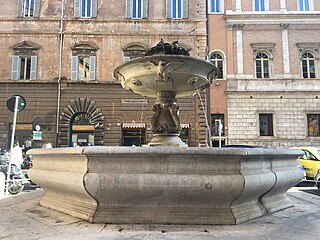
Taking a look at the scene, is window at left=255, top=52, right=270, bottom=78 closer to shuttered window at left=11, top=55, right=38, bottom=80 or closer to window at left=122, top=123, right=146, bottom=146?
window at left=122, top=123, right=146, bottom=146

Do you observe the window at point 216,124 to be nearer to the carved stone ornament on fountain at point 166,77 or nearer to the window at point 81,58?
the window at point 81,58

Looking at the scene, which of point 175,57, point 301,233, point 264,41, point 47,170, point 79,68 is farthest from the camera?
point 264,41

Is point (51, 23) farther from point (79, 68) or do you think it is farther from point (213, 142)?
point (213, 142)

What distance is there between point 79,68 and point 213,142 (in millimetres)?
11369

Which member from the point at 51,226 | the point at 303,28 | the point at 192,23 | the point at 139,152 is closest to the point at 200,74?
the point at 139,152

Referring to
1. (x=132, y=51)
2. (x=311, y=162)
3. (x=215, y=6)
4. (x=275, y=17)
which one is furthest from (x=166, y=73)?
(x=275, y=17)

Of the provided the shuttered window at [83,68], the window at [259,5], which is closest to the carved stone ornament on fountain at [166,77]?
the shuttered window at [83,68]

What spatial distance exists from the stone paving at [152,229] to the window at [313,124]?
2045 cm

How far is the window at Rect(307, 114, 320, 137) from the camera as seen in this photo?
71.7ft

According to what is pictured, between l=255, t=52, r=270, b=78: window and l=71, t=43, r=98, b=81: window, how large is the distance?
12696 millimetres

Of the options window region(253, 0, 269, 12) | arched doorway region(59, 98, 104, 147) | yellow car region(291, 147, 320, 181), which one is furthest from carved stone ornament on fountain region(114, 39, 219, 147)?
window region(253, 0, 269, 12)

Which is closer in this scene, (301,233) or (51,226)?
(301,233)

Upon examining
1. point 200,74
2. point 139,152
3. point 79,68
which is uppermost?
point 79,68

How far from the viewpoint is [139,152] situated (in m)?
3.25
